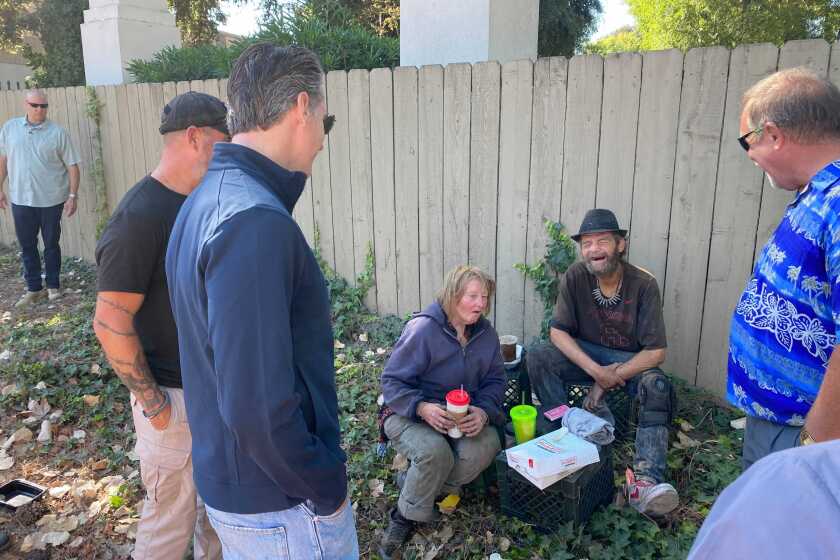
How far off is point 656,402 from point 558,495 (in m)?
0.90

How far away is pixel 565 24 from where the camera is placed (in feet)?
34.9

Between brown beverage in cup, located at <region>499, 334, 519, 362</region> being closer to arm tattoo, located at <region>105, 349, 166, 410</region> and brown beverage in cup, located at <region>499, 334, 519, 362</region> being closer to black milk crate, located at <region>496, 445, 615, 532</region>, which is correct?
black milk crate, located at <region>496, 445, 615, 532</region>

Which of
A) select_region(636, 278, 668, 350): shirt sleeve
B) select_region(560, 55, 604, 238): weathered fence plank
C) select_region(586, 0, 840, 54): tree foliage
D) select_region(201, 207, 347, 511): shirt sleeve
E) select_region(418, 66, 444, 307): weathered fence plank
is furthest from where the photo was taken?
select_region(586, 0, 840, 54): tree foliage

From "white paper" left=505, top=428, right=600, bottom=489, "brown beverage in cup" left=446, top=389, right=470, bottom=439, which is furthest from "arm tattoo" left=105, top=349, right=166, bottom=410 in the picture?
"white paper" left=505, top=428, right=600, bottom=489

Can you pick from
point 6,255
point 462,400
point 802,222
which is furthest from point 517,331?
point 6,255

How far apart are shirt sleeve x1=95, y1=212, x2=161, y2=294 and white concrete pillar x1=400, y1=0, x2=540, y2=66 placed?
3.57 meters

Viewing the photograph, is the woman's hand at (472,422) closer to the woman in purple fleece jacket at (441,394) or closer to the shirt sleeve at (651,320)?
the woman in purple fleece jacket at (441,394)

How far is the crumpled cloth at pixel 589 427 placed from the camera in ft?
10.3

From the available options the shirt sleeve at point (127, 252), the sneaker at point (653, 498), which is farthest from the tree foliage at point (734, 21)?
the shirt sleeve at point (127, 252)

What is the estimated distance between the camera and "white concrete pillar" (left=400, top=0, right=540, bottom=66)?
4934 millimetres

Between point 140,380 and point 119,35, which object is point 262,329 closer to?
point 140,380

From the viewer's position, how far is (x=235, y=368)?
4.13 ft

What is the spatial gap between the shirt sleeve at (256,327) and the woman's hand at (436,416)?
1834mm

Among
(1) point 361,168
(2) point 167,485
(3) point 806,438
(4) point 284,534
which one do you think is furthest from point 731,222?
(2) point 167,485
